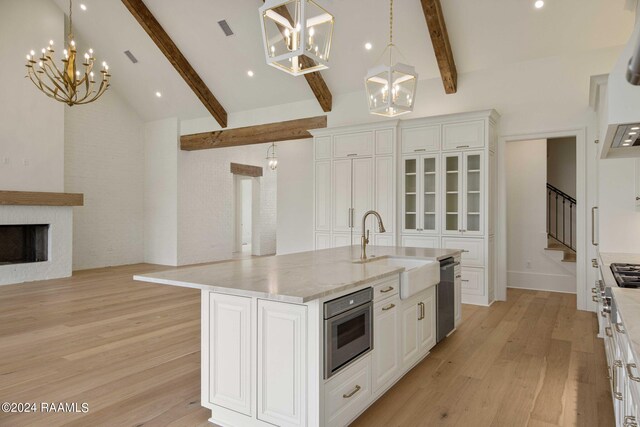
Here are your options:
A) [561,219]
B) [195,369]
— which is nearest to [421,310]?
[195,369]

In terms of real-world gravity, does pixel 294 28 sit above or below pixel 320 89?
below

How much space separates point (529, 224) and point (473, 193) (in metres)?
1.81

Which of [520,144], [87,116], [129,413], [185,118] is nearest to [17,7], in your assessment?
[87,116]

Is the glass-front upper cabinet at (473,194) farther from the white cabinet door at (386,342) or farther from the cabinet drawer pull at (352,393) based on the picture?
the cabinet drawer pull at (352,393)

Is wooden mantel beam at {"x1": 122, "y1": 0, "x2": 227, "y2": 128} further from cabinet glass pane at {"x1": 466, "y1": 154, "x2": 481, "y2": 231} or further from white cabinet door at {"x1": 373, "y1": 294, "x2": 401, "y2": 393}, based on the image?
white cabinet door at {"x1": 373, "y1": 294, "x2": 401, "y2": 393}

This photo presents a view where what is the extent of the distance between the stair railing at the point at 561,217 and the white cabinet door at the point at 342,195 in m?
3.71

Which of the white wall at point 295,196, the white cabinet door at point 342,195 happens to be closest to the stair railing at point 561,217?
the white cabinet door at point 342,195

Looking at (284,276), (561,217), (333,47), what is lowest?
(284,276)

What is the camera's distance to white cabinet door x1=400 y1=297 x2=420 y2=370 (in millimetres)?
2950

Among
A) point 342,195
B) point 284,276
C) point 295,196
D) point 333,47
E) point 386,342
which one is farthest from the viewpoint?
point 295,196

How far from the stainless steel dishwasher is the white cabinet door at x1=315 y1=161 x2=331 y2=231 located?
9.88 feet

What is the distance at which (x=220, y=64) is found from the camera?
7.30m

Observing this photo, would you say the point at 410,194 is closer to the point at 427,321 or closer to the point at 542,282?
the point at 542,282

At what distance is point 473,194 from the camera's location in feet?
18.1
